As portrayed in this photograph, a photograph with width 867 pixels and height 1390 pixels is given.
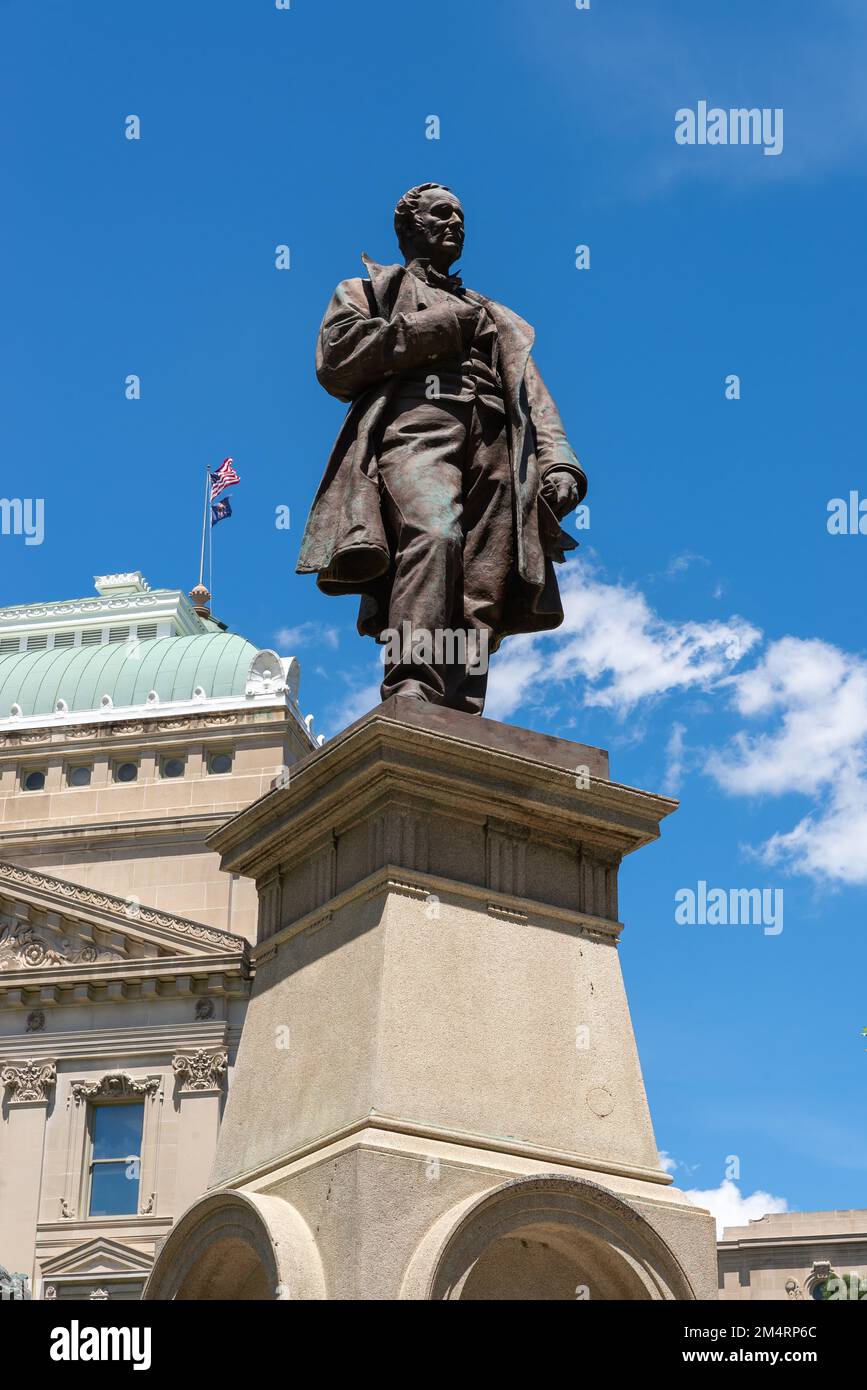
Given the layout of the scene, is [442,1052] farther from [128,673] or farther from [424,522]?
[128,673]

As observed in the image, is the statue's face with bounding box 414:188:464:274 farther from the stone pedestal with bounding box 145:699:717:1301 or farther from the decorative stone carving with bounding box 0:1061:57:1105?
the decorative stone carving with bounding box 0:1061:57:1105

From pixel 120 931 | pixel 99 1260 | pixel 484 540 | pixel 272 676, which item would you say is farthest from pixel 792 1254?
pixel 484 540

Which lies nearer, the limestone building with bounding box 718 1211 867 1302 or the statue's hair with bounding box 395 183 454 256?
the statue's hair with bounding box 395 183 454 256

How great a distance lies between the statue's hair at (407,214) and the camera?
8.54m

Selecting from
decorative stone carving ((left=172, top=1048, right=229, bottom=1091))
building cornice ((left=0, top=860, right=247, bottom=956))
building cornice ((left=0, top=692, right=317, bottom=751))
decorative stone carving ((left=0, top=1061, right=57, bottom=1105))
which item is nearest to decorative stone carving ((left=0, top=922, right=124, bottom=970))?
building cornice ((left=0, top=860, right=247, bottom=956))

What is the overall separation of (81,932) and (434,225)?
43367mm

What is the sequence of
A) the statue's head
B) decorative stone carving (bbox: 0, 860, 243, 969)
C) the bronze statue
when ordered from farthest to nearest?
decorative stone carving (bbox: 0, 860, 243, 969) < the statue's head < the bronze statue

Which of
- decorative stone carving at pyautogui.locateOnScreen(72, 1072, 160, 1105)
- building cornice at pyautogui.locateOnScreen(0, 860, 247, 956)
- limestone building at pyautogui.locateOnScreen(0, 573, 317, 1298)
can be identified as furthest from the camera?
building cornice at pyautogui.locateOnScreen(0, 860, 247, 956)

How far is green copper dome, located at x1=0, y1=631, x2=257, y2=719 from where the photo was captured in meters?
65.9

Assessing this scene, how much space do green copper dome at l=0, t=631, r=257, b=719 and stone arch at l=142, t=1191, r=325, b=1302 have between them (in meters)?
57.5

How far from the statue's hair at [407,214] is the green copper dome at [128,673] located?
56.2 meters

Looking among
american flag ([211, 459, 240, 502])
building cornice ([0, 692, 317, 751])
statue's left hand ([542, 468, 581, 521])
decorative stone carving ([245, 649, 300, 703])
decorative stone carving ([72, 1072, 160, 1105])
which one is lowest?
statue's left hand ([542, 468, 581, 521])

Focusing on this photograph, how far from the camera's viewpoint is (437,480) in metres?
7.94

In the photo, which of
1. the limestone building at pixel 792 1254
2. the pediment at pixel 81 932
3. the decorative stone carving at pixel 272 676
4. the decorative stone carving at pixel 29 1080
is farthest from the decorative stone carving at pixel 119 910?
the limestone building at pixel 792 1254
